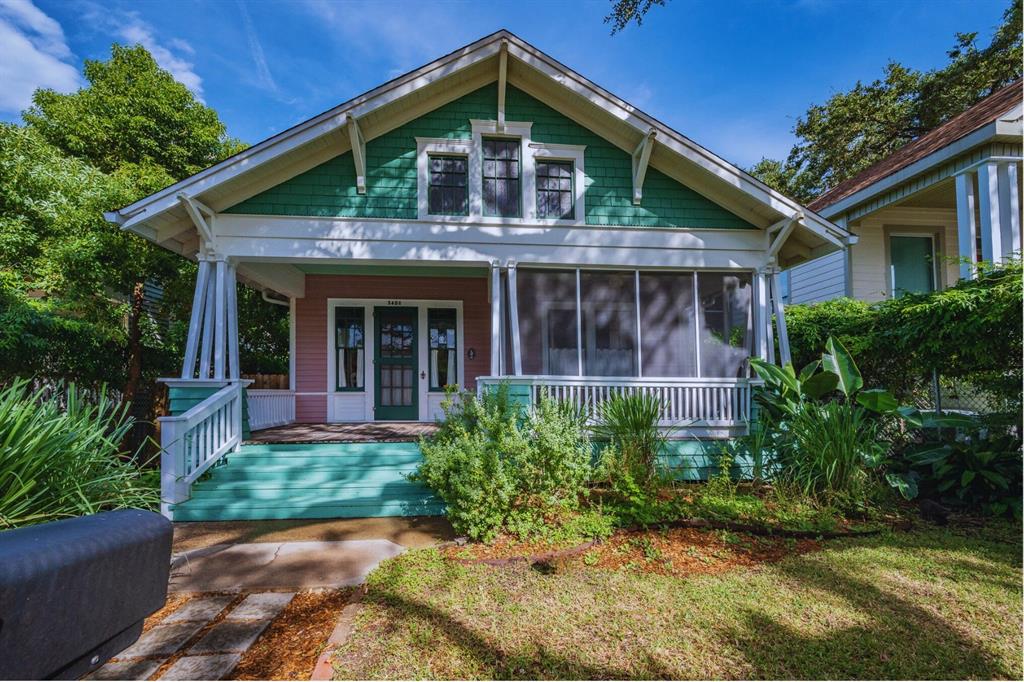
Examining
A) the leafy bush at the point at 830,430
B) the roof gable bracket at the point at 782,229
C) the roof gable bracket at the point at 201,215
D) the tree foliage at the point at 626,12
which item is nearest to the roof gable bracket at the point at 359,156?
the roof gable bracket at the point at 201,215

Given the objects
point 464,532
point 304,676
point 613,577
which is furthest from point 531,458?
point 304,676

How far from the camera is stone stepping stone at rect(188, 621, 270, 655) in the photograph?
9.37 ft

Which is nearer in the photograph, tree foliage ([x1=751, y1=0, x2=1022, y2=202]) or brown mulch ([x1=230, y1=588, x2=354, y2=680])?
brown mulch ([x1=230, y1=588, x2=354, y2=680])

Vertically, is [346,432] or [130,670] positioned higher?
[346,432]

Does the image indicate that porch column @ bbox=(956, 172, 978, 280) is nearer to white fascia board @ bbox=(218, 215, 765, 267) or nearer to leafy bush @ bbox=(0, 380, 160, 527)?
white fascia board @ bbox=(218, 215, 765, 267)

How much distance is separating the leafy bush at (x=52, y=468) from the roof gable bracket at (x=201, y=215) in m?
4.53

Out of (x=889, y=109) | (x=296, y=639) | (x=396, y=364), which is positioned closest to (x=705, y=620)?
(x=296, y=639)

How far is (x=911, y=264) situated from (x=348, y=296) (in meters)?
11.7

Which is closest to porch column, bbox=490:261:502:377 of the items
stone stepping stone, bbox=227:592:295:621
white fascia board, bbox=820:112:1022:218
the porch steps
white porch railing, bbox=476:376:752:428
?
white porch railing, bbox=476:376:752:428

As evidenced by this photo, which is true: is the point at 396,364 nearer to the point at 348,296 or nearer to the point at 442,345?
the point at 442,345

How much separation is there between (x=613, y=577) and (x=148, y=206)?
7154mm

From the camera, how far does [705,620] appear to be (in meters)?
3.06

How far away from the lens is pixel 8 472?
2.03 metres

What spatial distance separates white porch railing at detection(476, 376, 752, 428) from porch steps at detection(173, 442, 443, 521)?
1710 mm
